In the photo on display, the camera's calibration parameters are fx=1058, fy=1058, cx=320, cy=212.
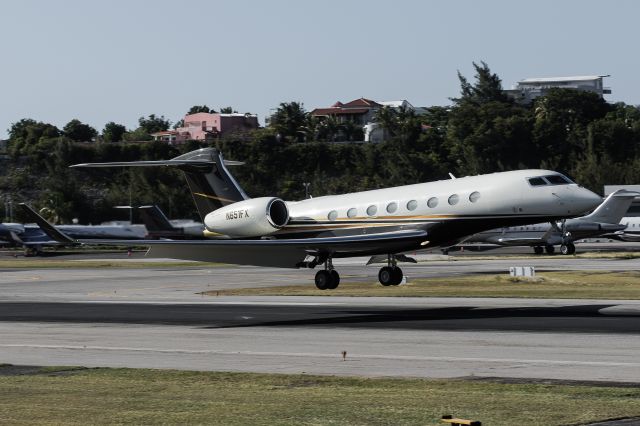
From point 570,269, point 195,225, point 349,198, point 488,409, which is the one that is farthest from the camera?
point 195,225

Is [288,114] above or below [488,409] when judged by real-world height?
above

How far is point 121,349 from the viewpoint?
2480cm

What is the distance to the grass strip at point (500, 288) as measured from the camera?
3831 cm

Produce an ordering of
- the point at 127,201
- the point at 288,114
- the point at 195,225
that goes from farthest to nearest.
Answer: the point at 288,114 < the point at 127,201 < the point at 195,225

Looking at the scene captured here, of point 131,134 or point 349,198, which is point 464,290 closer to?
point 349,198

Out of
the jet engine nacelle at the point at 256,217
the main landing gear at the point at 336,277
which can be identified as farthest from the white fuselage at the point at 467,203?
the main landing gear at the point at 336,277

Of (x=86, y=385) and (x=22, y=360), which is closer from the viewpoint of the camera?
(x=86, y=385)

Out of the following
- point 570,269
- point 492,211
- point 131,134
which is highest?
point 131,134

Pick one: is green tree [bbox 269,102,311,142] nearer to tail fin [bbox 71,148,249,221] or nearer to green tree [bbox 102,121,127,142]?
green tree [bbox 102,121,127,142]

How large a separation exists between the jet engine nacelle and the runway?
8.61 feet

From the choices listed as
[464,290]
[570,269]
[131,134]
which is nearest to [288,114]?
[131,134]

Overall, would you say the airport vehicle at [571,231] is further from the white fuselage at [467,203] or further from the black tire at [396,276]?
the white fuselage at [467,203]

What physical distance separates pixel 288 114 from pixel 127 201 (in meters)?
35.0

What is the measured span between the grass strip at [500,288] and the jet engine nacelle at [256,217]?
198 inches
